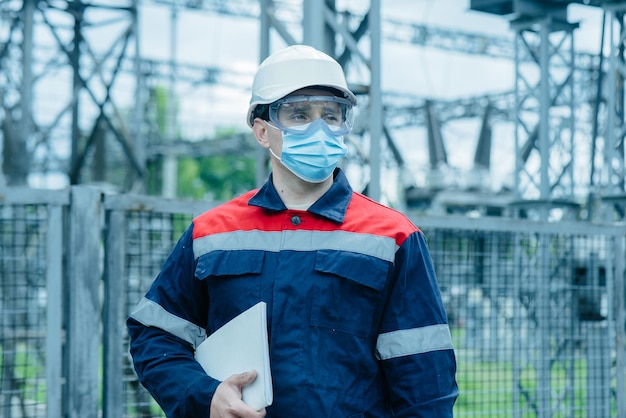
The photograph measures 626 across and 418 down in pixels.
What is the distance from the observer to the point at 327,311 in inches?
104

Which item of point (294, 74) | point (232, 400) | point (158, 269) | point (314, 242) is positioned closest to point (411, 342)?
point (314, 242)

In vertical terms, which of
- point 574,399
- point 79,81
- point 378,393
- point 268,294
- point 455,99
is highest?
point 455,99

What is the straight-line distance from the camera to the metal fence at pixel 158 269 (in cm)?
427

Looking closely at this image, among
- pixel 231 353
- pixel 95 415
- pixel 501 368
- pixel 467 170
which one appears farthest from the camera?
pixel 467 170

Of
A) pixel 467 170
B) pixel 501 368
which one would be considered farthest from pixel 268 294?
pixel 467 170

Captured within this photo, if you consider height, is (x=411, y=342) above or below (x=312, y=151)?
below

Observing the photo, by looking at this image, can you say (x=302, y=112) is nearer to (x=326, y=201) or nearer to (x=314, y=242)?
(x=326, y=201)

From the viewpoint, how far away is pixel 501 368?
5.80 meters

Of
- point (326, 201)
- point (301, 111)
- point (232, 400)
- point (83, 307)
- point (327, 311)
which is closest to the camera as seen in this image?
point (232, 400)

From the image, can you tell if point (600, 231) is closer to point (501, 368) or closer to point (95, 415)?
point (501, 368)

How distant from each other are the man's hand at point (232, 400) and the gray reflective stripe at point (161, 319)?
325 mm

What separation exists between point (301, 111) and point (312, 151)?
0.16m

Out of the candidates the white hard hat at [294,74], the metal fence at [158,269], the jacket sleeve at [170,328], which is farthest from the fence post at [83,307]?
the white hard hat at [294,74]

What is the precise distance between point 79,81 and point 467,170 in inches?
785
